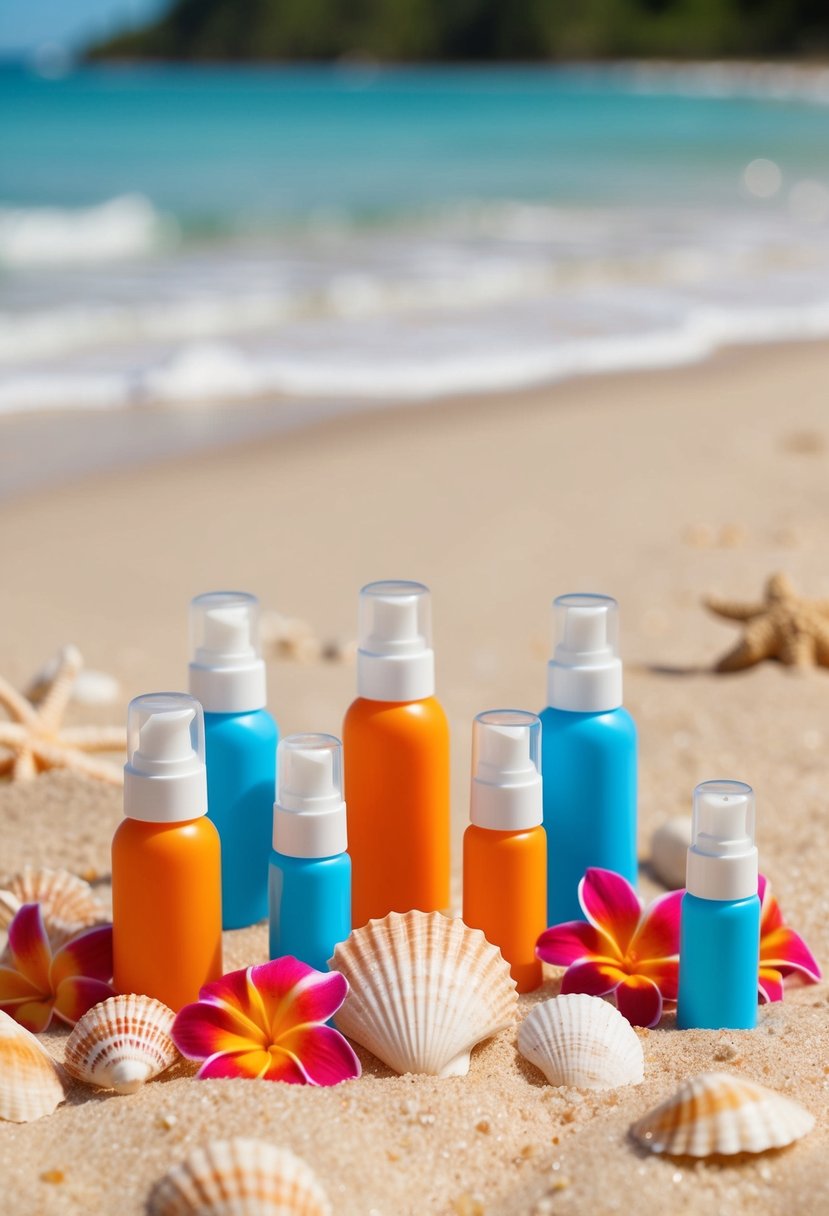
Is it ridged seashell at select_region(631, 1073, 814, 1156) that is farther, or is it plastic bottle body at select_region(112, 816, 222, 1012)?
plastic bottle body at select_region(112, 816, 222, 1012)

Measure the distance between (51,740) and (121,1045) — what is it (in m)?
1.21

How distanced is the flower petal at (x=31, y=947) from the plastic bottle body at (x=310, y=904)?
38 cm

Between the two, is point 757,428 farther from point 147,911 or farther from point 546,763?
point 147,911

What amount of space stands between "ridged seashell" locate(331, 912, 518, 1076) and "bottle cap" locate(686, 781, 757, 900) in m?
0.32

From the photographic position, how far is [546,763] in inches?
95.7

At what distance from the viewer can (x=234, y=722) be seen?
2443 millimetres

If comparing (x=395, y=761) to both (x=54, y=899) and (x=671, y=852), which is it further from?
(x=671, y=852)

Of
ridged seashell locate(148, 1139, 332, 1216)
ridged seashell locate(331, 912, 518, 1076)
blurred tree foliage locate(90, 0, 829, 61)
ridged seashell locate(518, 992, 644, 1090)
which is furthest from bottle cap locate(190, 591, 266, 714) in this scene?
blurred tree foliage locate(90, 0, 829, 61)

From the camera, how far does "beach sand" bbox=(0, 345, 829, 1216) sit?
186 cm

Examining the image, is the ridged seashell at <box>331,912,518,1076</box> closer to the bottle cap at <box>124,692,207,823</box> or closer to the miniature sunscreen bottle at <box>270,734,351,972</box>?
the miniature sunscreen bottle at <box>270,734,351,972</box>

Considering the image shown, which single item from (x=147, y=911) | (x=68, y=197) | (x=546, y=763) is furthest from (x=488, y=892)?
(x=68, y=197)

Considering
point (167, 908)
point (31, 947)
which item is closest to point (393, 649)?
point (167, 908)

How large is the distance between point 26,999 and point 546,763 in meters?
0.91

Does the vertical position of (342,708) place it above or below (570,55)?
below
